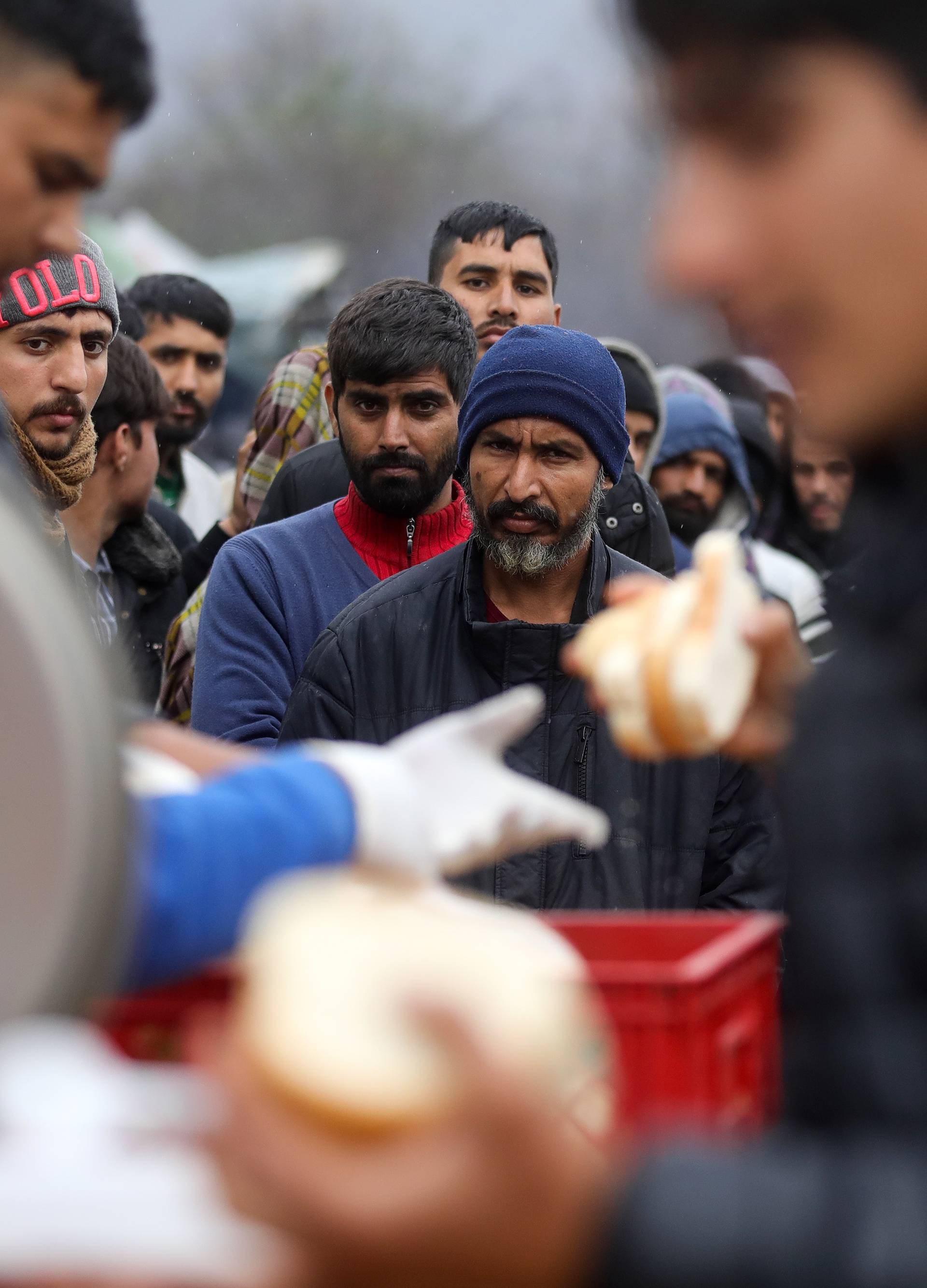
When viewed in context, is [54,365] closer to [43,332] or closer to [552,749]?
[43,332]

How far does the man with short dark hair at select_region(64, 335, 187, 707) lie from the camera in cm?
437

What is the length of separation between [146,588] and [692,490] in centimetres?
186

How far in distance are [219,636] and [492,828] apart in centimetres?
233

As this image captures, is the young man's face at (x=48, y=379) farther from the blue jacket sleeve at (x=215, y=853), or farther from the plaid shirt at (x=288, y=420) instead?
the blue jacket sleeve at (x=215, y=853)

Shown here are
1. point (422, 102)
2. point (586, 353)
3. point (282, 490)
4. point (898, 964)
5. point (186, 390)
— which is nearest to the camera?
point (898, 964)

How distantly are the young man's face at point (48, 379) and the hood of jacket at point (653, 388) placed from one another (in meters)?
2.05

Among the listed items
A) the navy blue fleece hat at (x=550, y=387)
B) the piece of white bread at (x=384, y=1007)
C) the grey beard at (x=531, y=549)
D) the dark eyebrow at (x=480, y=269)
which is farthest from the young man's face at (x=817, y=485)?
the piece of white bread at (x=384, y=1007)

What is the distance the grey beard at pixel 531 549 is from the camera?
3.15m

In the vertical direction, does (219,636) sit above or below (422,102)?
below

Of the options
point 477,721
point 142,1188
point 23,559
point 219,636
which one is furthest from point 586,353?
point 142,1188

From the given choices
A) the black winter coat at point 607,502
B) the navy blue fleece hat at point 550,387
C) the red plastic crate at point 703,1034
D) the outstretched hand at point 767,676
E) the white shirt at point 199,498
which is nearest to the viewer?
the red plastic crate at point 703,1034

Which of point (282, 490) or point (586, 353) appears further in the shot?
point (282, 490)

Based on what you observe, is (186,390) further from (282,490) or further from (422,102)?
(422,102)

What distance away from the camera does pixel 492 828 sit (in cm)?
124
